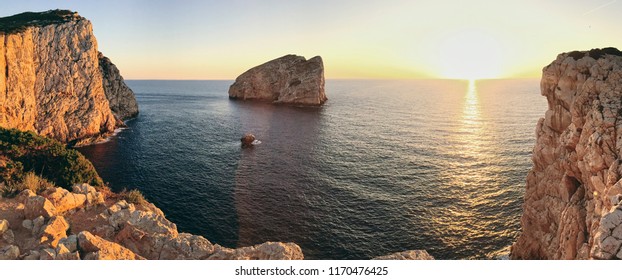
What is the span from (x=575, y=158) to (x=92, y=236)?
107 ft

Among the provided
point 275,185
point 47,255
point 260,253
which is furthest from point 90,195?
point 275,185

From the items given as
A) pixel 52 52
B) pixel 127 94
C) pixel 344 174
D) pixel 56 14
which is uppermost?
pixel 56 14

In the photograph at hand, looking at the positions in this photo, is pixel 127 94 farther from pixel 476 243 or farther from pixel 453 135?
pixel 476 243

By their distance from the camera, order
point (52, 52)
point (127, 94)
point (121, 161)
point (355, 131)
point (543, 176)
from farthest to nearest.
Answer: point (127, 94), point (355, 131), point (52, 52), point (121, 161), point (543, 176)

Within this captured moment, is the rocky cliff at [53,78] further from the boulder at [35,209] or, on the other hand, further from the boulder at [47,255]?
the boulder at [47,255]

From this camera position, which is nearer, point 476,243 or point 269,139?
point 476,243

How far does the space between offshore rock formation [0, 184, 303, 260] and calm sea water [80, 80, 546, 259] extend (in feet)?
72.8

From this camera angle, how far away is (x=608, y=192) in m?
18.5

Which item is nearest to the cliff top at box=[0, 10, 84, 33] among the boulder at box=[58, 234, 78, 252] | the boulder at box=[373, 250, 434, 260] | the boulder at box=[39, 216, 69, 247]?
the boulder at box=[39, 216, 69, 247]

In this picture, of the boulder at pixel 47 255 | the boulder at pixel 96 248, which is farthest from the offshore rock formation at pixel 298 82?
the boulder at pixel 47 255

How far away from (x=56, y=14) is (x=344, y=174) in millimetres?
97989

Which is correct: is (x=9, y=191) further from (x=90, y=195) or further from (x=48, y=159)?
(x=48, y=159)

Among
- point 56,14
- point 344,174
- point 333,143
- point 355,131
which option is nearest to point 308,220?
point 344,174

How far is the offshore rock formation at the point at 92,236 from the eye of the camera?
14461 mm
